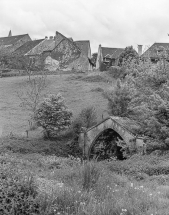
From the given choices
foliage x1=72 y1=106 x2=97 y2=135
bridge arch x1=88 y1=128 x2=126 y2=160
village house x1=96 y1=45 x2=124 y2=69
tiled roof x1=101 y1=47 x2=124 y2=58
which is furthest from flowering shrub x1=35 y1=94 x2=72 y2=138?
tiled roof x1=101 y1=47 x2=124 y2=58

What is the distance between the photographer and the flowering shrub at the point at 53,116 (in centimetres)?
2686

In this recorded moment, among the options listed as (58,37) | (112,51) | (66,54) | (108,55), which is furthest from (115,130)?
(112,51)

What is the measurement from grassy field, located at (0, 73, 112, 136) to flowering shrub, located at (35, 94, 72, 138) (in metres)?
2.60

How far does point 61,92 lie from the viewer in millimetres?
42031

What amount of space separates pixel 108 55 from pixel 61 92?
24490 millimetres

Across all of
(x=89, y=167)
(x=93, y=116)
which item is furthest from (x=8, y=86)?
(x=89, y=167)

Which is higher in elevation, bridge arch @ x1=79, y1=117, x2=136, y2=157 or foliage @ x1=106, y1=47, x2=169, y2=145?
foliage @ x1=106, y1=47, x2=169, y2=145

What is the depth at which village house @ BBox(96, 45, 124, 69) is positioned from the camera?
6272 cm

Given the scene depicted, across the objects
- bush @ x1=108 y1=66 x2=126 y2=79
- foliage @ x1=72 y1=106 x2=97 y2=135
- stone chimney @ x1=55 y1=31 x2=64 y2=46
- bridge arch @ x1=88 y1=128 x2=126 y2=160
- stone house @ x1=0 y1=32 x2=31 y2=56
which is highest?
stone house @ x1=0 y1=32 x2=31 y2=56

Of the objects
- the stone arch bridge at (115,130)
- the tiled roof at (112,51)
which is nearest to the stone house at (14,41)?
the tiled roof at (112,51)

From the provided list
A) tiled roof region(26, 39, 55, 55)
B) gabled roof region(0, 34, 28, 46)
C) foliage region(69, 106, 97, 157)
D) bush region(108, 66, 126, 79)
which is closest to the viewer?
foliage region(69, 106, 97, 157)

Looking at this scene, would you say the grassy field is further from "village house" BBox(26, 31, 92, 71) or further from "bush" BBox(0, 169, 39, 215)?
"bush" BBox(0, 169, 39, 215)

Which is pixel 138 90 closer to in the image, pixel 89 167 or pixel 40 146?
pixel 40 146

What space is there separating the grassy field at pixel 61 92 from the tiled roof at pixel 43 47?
33.0ft
